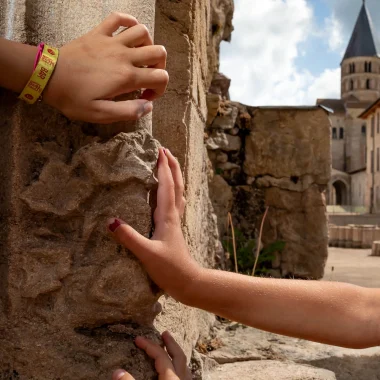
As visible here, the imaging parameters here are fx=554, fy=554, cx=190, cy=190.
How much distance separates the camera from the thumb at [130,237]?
1010mm

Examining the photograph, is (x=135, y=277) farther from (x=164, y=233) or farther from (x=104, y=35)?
(x=104, y=35)

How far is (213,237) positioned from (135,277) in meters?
2.04

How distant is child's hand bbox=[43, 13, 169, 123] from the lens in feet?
3.21

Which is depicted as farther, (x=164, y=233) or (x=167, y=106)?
(x=167, y=106)

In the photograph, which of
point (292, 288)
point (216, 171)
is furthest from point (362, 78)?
point (292, 288)

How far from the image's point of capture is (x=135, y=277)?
1.04 m

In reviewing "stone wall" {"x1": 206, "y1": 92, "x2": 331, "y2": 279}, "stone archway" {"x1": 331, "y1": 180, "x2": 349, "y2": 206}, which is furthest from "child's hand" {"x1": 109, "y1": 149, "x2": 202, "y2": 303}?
"stone archway" {"x1": 331, "y1": 180, "x2": 349, "y2": 206}

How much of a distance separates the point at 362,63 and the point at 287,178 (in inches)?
1977

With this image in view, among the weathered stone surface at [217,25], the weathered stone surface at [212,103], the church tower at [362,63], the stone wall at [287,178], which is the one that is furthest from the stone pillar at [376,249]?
the church tower at [362,63]

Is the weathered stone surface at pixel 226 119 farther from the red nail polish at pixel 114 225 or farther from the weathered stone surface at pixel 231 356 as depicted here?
the red nail polish at pixel 114 225

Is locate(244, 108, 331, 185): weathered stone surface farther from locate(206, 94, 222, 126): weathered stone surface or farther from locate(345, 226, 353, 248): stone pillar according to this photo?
locate(345, 226, 353, 248): stone pillar

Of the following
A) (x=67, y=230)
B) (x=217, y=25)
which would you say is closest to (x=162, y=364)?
(x=67, y=230)

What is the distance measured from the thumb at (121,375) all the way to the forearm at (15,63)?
1.74ft

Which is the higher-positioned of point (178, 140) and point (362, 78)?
point (362, 78)
